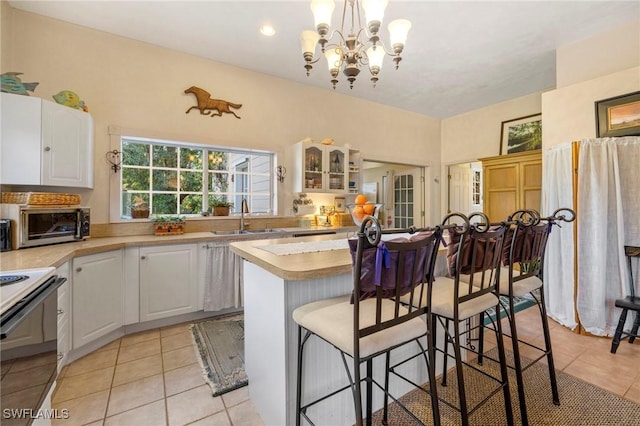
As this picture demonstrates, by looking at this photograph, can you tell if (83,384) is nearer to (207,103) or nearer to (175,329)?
(175,329)

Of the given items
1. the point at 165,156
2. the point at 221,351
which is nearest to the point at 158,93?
the point at 165,156

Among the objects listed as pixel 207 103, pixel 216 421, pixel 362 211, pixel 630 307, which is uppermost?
pixel 207 103

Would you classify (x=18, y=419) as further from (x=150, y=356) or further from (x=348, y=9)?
(x=348, y=9)

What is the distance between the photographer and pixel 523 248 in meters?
1.63

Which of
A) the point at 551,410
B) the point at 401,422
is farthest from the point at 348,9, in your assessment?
the point at 551,410

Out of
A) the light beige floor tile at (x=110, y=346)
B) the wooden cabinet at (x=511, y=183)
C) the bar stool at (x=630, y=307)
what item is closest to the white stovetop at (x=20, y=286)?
the light beige floor tile at (x=110, y=346)

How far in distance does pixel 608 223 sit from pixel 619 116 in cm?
100

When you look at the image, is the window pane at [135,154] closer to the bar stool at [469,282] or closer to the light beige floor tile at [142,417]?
the light beige floor tile at [142,417]

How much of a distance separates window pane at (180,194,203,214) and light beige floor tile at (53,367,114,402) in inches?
70.9

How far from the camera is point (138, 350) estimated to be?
2.39m

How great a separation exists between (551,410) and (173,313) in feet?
10.1

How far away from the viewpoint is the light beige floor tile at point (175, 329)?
2703mm

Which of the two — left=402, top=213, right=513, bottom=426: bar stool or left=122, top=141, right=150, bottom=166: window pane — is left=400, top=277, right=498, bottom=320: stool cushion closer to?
left=402, top=213, right=513, bottom=426: bar stool

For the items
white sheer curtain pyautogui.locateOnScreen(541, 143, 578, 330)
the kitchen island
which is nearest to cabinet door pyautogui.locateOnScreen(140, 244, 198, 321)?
the kitchen island
